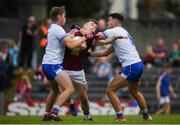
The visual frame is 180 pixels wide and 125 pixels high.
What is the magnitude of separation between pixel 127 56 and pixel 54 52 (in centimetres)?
154

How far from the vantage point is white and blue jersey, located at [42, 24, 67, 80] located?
854 inches

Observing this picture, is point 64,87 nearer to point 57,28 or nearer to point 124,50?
point 57,28

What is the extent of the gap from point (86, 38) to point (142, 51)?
58.0ft

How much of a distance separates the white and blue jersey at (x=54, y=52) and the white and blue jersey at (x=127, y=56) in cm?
96

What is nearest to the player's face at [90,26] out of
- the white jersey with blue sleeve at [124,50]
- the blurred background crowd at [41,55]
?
the white jersey with blue sleeve at [124,50]

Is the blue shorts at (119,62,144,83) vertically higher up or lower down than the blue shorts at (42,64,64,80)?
lower down

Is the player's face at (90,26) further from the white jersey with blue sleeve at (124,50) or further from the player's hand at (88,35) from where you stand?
the white jersey with blue sleeve at (124,50)

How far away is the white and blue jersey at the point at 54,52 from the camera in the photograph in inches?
854

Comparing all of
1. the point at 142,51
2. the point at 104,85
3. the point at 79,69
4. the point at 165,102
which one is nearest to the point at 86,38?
the point at 79,69

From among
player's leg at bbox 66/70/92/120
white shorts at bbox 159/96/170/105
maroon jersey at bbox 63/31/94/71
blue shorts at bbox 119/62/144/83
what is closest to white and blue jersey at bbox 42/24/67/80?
maroon jersey at bbox 63/31/94/71

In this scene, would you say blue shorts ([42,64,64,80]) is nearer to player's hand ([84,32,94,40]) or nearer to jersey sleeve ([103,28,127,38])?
player's hand ([84,32,94,40])

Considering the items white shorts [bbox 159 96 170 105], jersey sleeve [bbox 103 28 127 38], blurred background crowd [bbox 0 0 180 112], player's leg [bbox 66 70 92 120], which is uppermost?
jersey sleeve [bbox 103 28 127 38]

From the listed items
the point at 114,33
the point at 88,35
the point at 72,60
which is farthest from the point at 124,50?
the point at 72,60

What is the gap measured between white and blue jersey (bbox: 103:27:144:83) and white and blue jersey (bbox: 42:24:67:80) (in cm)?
96
